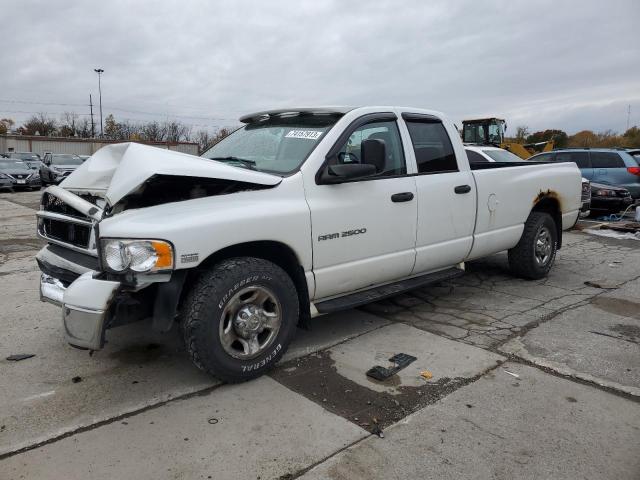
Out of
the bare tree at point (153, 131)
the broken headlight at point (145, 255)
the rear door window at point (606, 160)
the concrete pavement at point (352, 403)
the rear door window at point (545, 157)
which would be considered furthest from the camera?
the bare tree at point (153, 131)

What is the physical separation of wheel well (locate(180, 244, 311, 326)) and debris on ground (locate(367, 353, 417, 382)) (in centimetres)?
63

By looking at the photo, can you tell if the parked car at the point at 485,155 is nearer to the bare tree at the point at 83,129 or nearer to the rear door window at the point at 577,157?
the rear door window at the point at 577,157

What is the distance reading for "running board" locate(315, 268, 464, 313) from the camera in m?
3.93

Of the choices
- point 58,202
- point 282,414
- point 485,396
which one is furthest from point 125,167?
point 485,396

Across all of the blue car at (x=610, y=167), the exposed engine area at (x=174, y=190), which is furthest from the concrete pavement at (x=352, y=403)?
the blue car at (x=610, y=167)

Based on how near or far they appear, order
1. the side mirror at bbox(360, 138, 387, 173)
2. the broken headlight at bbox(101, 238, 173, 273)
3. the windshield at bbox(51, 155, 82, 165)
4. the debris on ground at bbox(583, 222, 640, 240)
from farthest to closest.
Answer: the windshield at bbox(51, 155, 82, 165) → the debris on ground at bbox(583, 222, 640, 240) → the side mirror at bbox(360, 138, 387, 173) → the broken headlight at bbox(101, 238, 173, 273)

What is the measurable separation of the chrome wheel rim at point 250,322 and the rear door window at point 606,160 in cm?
1278

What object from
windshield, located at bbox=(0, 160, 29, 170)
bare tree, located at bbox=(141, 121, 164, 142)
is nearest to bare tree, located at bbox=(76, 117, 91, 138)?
bare tree, located at bbox=(141, 121, 164, 142)

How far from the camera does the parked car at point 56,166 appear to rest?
22125 millimetres

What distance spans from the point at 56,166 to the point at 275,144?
2201 centimetres

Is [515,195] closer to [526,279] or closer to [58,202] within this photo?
[526,279]

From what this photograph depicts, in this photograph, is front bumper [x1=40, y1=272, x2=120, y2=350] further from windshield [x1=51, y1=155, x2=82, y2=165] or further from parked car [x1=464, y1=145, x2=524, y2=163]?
windshield [x1=51, y1=155, x2=82, y2=165]

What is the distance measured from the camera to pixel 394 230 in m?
4.30

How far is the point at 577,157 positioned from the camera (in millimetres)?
13828
